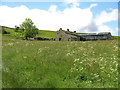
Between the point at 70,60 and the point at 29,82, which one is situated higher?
the point at 70,60

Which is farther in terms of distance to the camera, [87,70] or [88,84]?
[87,70]

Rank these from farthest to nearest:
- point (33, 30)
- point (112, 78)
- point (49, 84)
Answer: point (33, 30) < point (112, 78) < point (49, 84)

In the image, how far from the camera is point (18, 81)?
7.72 metres

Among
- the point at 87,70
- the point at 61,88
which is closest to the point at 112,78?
the point at 87,70

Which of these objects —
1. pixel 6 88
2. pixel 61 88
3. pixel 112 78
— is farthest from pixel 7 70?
pixel 112 78

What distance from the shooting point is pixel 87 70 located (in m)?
9.07

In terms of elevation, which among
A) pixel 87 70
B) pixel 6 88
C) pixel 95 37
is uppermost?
pixel 95 37

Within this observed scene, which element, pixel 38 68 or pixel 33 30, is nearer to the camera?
pixel 38 68

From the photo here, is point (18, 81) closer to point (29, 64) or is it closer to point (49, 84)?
Result: point (49, 84)

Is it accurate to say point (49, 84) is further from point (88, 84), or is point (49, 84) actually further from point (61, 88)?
point (88, 84)

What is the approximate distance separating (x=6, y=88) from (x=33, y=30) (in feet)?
192

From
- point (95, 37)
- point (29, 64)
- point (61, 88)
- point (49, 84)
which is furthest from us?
point (95, 37)

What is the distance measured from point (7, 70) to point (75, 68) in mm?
5786

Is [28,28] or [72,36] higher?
[28,28]
